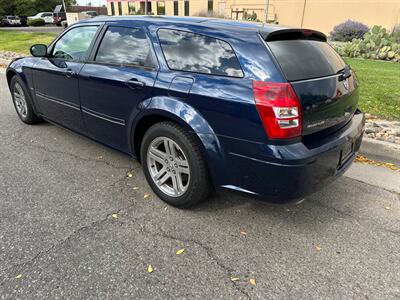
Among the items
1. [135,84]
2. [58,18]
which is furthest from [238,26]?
[58,18]

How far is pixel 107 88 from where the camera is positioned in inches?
129

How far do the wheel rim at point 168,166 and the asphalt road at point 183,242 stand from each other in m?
0.20

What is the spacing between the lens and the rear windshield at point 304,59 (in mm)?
2408

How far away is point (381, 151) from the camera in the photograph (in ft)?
13.7

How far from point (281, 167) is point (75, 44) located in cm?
290

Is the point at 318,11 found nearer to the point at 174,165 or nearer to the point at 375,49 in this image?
the point at 375,49

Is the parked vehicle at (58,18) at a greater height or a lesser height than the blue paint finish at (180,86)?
lesser

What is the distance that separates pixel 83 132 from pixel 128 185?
0.98 m

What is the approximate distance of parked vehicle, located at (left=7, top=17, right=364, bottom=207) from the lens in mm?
2326

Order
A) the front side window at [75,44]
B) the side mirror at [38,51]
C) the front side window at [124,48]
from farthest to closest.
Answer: the side mirror at [38,51] < the front side window at [75,44] < the front side window at [124,48]

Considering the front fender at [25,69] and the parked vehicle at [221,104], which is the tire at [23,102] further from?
the parked vehicle at [221,104]

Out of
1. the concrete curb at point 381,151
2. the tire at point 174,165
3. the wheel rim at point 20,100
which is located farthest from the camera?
the wheel rim at point 20,100

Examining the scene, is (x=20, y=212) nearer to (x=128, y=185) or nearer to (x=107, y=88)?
(x=128, y=185)

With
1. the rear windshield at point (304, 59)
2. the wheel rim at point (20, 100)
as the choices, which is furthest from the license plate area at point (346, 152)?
the wheel rim at point (20, 100)
